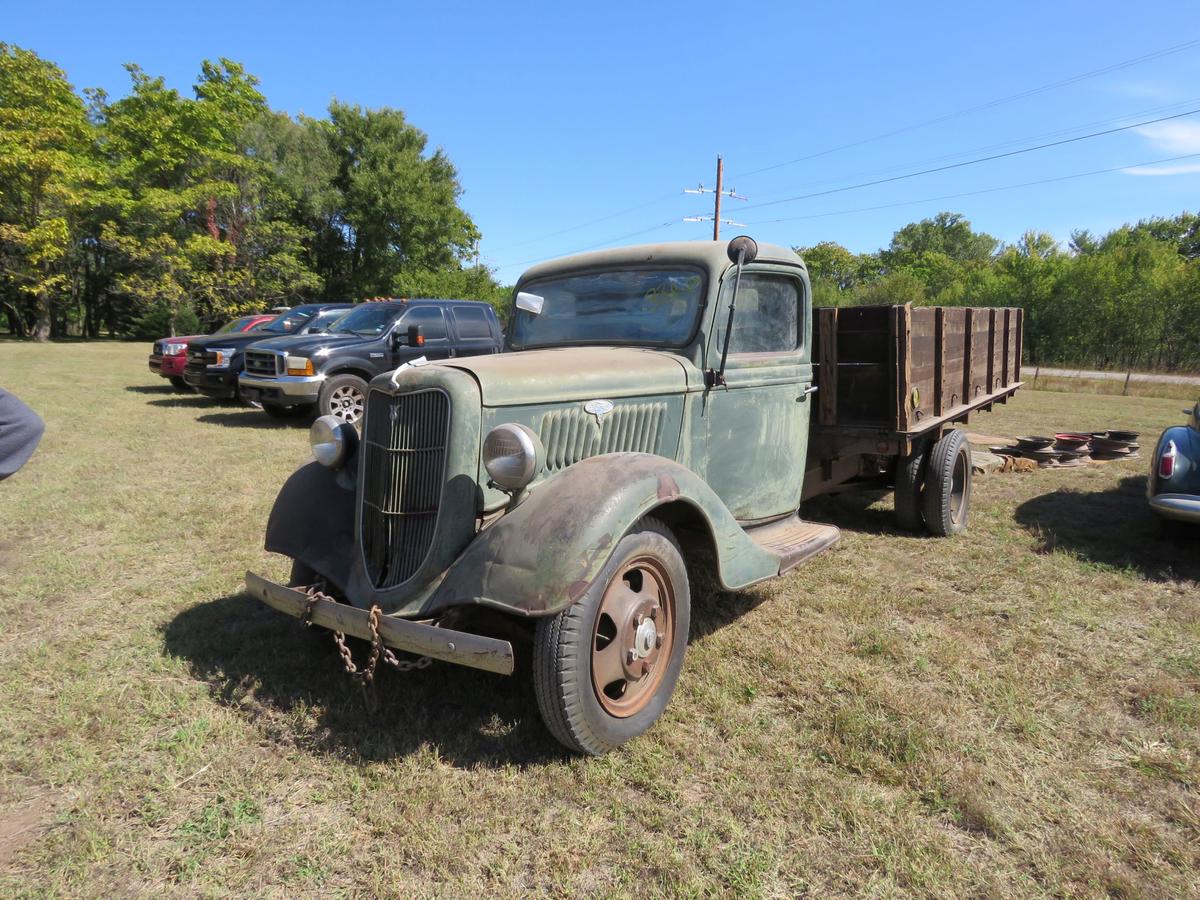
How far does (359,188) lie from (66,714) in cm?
3351

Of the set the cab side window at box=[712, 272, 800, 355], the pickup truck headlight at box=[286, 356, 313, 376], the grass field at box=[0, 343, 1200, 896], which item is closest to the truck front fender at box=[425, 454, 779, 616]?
the grass field at box=[0, 343, 1200, 896]

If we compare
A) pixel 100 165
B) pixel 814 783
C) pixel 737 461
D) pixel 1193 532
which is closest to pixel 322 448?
pixel 737 461

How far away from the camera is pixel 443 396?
271cm

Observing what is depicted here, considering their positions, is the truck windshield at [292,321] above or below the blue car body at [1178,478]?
above

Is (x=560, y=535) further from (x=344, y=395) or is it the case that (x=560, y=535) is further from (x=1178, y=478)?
(x=344, y=395)

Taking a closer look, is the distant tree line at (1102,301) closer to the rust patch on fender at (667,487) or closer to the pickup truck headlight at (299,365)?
the pickup truck headlight at (299,365)

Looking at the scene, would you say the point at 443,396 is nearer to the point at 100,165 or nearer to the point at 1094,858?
the point at 1094,858

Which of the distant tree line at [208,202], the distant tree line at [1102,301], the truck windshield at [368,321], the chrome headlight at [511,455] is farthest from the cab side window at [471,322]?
the distant tree line at [208,202]

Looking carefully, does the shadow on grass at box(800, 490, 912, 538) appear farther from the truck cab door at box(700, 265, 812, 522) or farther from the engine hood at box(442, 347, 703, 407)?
the engine hood at box(442, 347, 703, 407)

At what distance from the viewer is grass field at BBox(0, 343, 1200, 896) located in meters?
2.13

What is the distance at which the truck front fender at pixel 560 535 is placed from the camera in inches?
94.2

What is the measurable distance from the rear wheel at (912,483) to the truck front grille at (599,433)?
2.93 metres

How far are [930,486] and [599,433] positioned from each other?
11.0 feet

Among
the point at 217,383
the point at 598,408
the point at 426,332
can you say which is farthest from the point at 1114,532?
the point at 217,383
